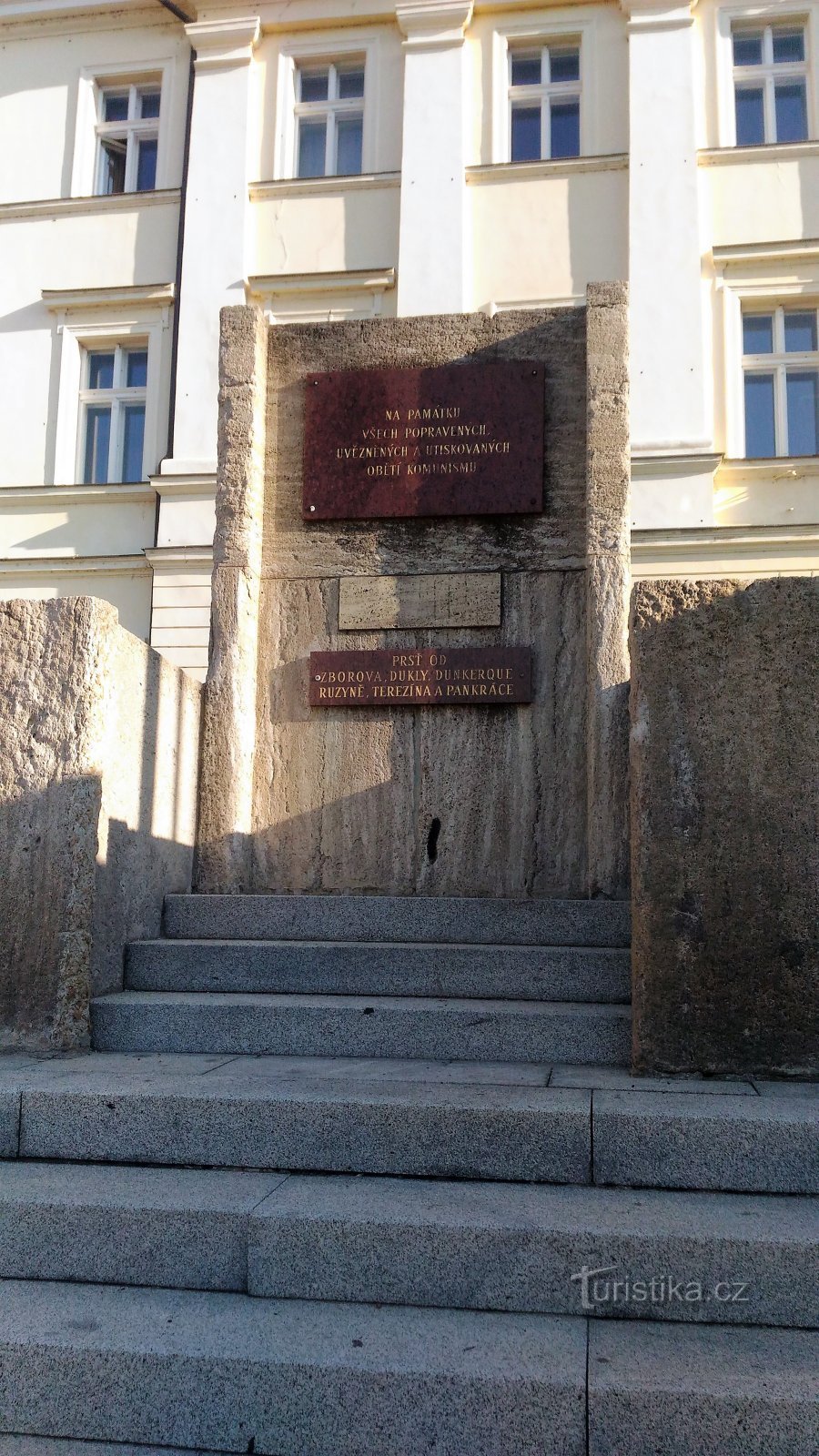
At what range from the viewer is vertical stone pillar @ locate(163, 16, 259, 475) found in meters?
15.9

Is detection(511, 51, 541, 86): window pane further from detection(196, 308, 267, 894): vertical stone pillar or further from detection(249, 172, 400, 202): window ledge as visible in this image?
detection(196, 308, 267, 894): vertical stone pillar

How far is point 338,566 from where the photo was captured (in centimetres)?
560

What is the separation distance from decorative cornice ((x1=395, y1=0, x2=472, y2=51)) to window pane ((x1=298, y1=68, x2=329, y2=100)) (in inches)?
53.3

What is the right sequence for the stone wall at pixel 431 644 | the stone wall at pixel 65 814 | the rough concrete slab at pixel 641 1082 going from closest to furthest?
the rough concrete slab at pixel 641 1082 → the stone wall at pixel 65 814 → the stone wall at pixel 431 644

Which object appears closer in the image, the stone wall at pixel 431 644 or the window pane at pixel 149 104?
the stone wall at pixel 431 644

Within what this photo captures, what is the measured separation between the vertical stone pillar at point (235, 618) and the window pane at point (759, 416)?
10.4 m

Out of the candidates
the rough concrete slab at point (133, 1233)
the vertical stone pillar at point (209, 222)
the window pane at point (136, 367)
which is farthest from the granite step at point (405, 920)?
the window pane at point (136, 367)

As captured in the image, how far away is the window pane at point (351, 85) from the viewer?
17.0 meters

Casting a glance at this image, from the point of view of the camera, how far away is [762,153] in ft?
50.0

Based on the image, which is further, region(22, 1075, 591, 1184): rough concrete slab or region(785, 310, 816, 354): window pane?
region(785, 310, 816, 354): window pane

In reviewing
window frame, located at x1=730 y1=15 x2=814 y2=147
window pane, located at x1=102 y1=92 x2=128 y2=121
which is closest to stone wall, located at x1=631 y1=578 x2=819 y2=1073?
window frame, located at x1=730 y1=15 x2=814 y2=147

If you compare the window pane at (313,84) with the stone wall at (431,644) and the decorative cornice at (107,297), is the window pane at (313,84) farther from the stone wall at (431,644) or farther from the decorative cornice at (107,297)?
the stone wall at (431,644)

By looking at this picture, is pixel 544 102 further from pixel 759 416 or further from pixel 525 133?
pixel 759 416

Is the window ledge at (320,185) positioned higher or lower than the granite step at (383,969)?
higher
